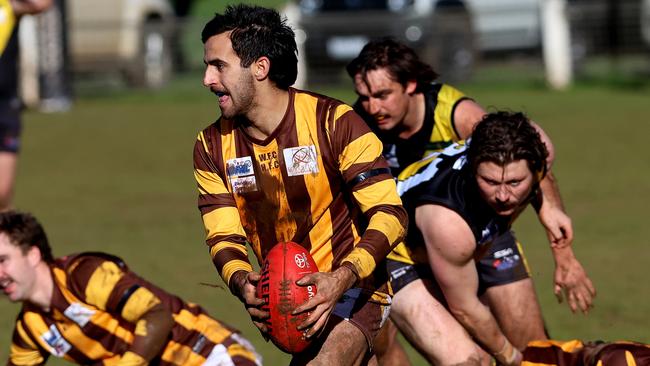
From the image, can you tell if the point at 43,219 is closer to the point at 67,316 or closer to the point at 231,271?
the point at 67,316

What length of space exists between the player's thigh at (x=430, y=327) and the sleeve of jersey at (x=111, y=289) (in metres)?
1.19

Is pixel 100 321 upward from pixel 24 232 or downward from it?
downward

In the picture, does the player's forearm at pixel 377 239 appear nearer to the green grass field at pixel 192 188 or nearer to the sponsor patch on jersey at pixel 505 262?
the sponsor patch on jersey at pixel 505 262

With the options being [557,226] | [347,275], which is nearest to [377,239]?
[347,275]

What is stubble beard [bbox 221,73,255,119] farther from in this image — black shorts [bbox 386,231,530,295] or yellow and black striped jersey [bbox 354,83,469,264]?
black shorts [bbox 386,231,530,295]

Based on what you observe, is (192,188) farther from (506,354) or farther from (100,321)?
(506,354)

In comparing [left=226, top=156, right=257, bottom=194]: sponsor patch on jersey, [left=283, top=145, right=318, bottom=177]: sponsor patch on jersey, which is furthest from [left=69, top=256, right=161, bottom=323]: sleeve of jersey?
[left=283, top=145, right=318, bottom=177]: sponsor patch on jersey

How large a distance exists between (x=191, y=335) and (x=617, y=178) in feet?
28.7

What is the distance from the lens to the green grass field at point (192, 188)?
9.16 meters

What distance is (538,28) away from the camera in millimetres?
22750

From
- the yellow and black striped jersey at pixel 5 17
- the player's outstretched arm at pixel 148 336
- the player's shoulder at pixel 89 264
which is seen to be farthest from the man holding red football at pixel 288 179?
the yellow and black striped jersey at pixel 5 17

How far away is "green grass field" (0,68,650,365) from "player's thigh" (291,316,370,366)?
204 cm

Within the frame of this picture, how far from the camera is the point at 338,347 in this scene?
4953 mm

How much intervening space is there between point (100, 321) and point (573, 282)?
7.46 feet
